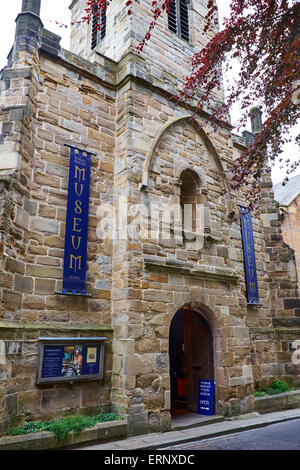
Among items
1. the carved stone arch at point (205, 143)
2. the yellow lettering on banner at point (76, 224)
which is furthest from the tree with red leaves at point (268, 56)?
the yellow lettering on banner at point (76, 224)

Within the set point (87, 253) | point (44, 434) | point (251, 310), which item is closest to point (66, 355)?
point (44, 434)

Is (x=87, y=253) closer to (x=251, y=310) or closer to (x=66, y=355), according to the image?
(x=66, y=355)

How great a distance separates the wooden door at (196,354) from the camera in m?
A: 7.88

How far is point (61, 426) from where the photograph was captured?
522 cm

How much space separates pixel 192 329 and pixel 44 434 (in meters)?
4.24

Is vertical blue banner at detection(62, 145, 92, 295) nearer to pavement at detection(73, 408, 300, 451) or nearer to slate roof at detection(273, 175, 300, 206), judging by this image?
pavement at detection(73, 408, 300, 451)

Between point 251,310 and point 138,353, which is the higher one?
point 251,310

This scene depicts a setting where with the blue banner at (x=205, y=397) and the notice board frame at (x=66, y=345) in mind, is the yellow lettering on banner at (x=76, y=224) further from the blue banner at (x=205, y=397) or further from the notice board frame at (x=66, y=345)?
the blue banner at (x=205, y=397)

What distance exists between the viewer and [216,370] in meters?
7.63

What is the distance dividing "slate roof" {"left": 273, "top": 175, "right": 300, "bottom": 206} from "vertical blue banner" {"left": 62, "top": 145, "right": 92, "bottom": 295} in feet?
49.8

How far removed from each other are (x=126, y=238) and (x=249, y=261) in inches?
176

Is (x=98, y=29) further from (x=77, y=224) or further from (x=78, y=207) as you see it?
(x=77, y=224)

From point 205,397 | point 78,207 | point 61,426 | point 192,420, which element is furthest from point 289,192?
point 61,426
